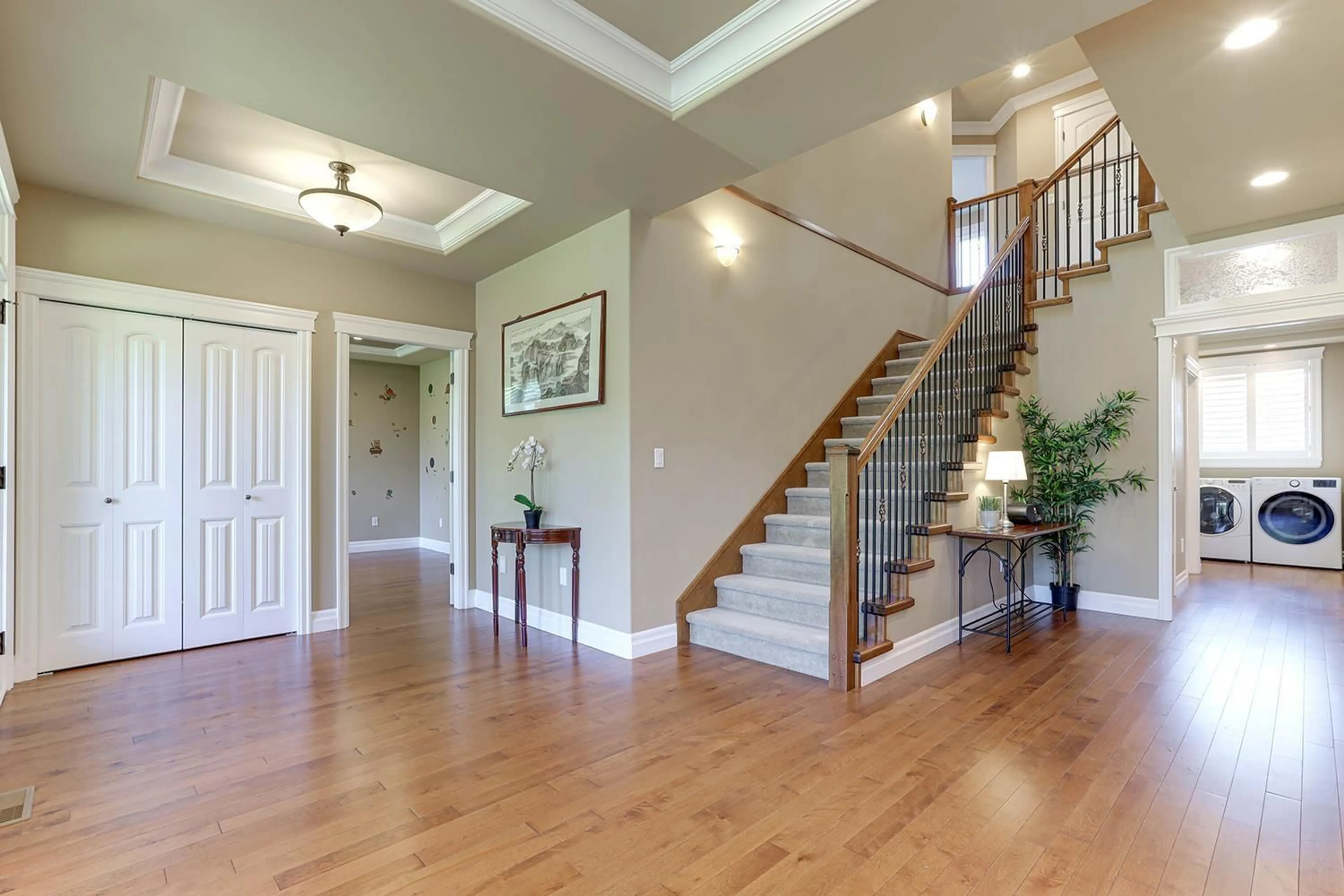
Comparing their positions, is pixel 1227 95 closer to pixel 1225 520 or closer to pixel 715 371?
pixel 715 371

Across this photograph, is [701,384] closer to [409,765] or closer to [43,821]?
[409,765]

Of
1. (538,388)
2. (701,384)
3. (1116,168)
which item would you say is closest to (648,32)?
(701,384)

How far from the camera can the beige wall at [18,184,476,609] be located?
3.50 metres

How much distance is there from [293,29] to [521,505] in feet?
10.0

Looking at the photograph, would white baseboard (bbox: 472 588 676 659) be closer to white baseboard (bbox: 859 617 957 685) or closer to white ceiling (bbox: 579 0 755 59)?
white baseboard (bbox: 859 617 957 685)

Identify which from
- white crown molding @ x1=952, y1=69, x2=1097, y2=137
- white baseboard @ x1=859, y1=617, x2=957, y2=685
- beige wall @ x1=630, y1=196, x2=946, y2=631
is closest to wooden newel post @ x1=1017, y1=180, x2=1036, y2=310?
beige wall @ x1=630, y1=196, x2=946, y2=631

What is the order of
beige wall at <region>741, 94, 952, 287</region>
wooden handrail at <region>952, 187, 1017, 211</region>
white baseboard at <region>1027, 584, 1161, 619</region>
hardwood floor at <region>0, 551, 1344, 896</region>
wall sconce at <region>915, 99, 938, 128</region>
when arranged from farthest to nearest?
wall sconce at <region>915, 99, 938, 128</region> < wooden handrail at <region>952, 187, 1017, 211</region> < beige wall at <region>741, 94, 952, 287</region> < white baseboard at <region>1027, 584, 1161, 619</region> < hardwood floor at <region>0, 551, 1344, 896</region>

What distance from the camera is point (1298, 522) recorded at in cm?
663

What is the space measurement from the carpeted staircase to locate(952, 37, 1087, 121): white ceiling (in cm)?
468

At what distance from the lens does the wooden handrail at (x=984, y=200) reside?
19.8 feet

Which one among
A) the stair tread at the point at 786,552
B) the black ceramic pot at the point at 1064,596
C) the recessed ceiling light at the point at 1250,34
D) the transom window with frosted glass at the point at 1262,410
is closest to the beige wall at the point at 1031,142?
the transom window with frosted glass at the point at 1262,410

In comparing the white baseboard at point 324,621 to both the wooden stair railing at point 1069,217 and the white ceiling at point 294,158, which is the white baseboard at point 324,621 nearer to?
the white ceiling at point 294,158

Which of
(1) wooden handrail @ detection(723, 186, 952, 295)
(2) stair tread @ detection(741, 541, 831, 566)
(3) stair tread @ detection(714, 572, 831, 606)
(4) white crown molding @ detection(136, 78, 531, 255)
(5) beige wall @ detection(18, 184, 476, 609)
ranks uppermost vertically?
(1) wooden handrail @ detection(723, 186, 952, 295)

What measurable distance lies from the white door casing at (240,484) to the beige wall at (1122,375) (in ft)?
18.7
